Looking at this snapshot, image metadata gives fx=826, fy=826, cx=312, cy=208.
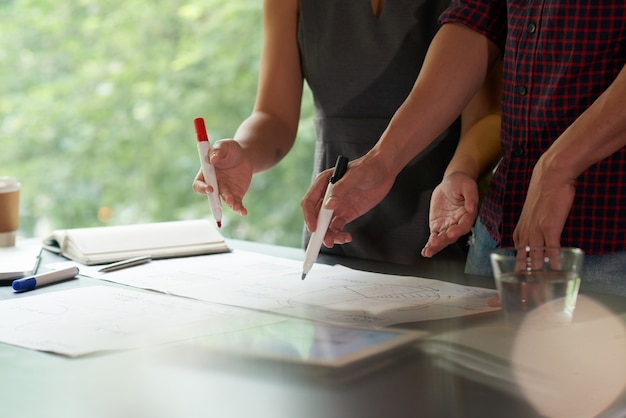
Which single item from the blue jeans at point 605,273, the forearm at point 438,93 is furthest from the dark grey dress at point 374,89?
the blue jeans at point 605,273

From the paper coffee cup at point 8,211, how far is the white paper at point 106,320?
1.72 feet

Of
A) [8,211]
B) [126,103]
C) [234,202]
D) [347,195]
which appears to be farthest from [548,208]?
[126,103]

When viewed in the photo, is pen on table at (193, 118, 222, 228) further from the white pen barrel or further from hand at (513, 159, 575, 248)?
hand at (513, 159, 575, 248)

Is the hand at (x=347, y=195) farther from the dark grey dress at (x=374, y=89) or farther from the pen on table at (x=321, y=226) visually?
the dark grey dress at (x=374, y=89)

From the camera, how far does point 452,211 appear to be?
1392 mm

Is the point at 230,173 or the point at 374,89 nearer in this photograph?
the point at 230,173

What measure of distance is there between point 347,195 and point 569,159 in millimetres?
368

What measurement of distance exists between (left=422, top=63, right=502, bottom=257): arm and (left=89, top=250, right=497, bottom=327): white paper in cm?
9

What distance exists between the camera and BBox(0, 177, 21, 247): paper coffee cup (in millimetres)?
1750

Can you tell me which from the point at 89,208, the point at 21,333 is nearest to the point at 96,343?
the point at 21,333

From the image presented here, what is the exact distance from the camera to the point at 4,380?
875 mm

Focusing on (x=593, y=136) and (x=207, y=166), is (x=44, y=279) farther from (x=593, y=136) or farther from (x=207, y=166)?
(x=593, y=136)

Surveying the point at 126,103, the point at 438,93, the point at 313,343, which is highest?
the point at 126,103

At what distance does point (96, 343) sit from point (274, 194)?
3943mm
